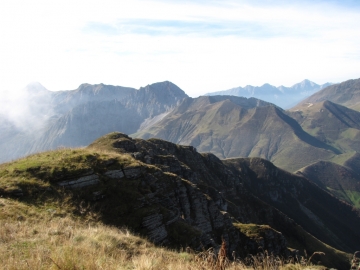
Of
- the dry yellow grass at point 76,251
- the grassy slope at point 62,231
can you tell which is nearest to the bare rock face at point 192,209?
the dry yellow grass at point 76,251

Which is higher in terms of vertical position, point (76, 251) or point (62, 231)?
point (76, 251)

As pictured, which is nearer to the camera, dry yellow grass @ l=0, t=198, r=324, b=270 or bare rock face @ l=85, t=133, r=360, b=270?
dry yellow grass @ l=0, t=198, r=324, b=270

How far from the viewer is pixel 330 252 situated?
102250 millimetres

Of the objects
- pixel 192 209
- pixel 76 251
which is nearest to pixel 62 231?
pixel 76 251

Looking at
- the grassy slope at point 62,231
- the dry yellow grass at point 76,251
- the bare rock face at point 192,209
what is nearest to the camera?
the dry yellow grass at point 76,251

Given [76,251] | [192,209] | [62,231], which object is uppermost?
[76,251]

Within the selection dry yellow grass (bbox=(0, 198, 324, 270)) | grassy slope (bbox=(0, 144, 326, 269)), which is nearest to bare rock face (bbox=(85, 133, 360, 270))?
dry yellow grass (bbox=(0, 198, 324, 270))

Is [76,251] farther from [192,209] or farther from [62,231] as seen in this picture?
[192,209]

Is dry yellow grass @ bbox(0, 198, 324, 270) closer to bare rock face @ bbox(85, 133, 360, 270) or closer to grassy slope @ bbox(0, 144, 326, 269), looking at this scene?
grassy slope @ bbox(0, 144, 326, 269)

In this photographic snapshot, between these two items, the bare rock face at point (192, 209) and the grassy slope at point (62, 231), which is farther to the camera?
the bare rock face at point (192, 209)

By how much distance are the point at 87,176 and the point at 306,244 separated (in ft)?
343

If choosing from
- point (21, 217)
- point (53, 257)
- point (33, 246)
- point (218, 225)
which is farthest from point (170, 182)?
point (53, 257)

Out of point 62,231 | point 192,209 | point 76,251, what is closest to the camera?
point 76,251

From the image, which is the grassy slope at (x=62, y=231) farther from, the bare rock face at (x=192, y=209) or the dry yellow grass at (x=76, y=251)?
the bare rock face at (x=192, y=209)
